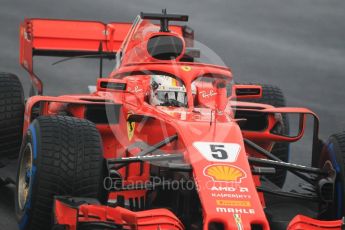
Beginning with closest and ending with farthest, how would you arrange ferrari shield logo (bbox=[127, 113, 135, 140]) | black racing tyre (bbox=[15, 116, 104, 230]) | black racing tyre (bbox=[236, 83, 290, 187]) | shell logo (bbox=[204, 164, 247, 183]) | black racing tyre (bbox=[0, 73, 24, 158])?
shell logo (bbox=[204, 164, 247, 183]) → black racing tyre (bbox=[15, 116, 104, 230]) → ferrari shield logo (bbox=[127, 113, 135, 140]) → black racing tyre (bbox=[0, 73, 24, 158]) → black racing tyre (bbox=[236, 83, 290, 187])

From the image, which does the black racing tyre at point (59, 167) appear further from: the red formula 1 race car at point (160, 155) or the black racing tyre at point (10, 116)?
the black racing tyre at point (10, 116)

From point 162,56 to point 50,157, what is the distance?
2.98 metres

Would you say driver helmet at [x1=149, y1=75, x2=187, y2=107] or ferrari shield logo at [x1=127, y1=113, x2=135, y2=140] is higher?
driver helmet at [x1=149, y1=75, x2=187, y2=107]

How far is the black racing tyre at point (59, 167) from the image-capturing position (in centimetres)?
841

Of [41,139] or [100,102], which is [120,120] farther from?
[41,139]

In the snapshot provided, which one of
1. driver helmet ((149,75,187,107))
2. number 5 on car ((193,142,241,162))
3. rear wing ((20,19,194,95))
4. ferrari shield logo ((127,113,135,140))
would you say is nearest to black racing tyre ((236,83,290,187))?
driver helmet ((149,75,187,107))

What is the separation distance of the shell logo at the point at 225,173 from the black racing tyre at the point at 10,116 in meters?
3.53

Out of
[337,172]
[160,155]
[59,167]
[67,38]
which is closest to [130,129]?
[160,155]

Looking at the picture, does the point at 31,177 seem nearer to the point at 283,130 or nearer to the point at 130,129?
the point at 130,129

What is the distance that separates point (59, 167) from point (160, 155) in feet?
3.13

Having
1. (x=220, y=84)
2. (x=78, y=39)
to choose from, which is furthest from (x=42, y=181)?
(x=78, y=39)

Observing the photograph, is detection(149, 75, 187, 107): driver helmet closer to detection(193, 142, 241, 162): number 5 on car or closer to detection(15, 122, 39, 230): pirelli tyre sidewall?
detection(193, 142, 241, 162): number 5 on car

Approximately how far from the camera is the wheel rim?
8.99m

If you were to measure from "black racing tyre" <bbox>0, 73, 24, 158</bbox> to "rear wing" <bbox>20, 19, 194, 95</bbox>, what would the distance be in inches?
78.2
